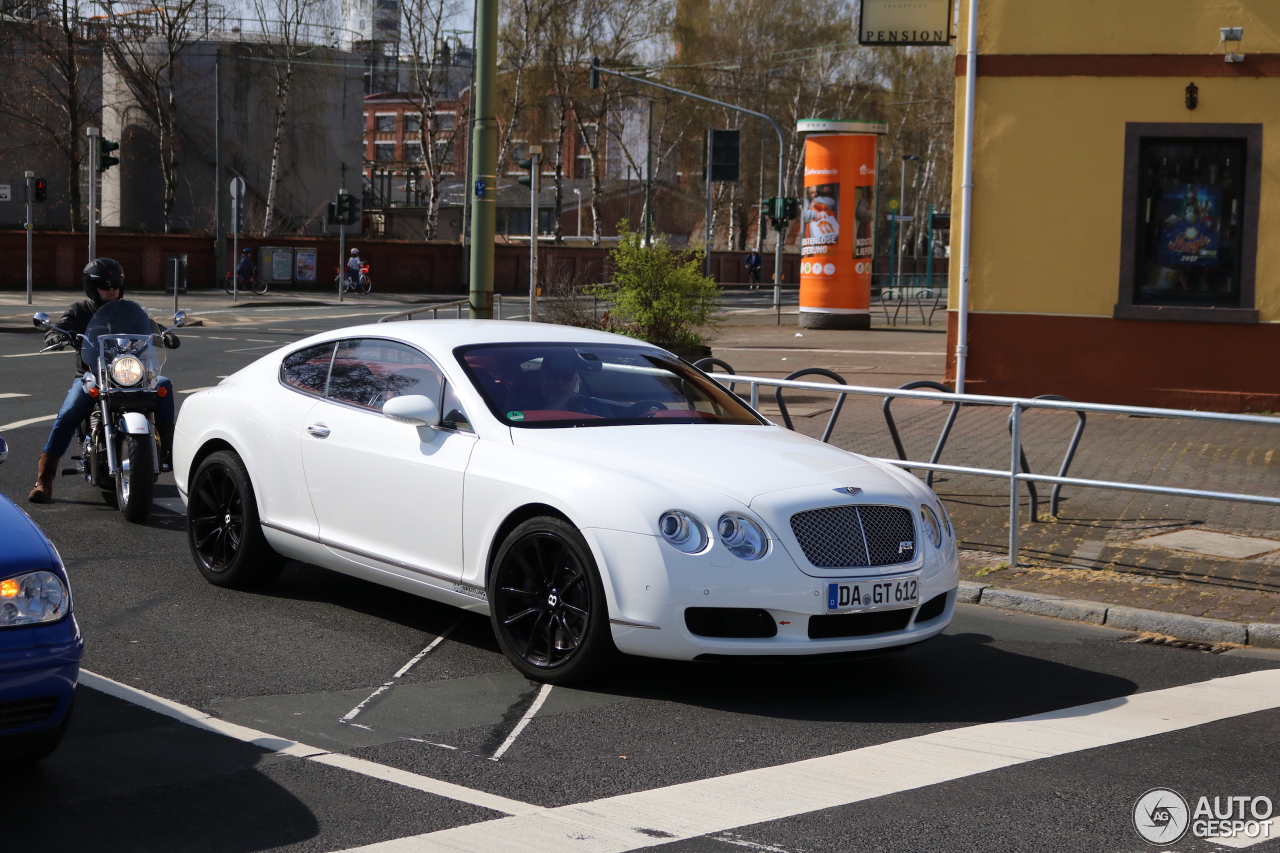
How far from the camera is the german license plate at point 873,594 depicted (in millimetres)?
5586

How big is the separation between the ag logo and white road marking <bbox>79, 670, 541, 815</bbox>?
1.81 m

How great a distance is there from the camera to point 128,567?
A: 26.1ft

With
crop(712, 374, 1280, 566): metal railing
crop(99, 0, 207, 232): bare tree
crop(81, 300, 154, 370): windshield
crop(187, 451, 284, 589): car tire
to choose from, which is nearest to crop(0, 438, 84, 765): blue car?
crop(187, 451, 284, 589): car tire

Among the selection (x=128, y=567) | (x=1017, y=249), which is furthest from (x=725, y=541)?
(x=1017, y=249)

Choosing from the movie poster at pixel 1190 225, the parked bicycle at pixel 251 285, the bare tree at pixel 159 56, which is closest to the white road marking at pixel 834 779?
the movie poster at pixel 1190 225

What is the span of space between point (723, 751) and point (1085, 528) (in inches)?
198

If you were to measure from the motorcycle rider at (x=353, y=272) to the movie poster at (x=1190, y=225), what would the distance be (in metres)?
39.3

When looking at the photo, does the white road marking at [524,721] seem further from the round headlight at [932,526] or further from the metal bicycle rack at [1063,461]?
the metal bicycle rack at [1063,461]

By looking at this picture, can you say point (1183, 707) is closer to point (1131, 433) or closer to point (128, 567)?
point (1131, 433)

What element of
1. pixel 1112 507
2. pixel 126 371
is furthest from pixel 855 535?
pixel 126 371

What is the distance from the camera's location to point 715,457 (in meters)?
5.98

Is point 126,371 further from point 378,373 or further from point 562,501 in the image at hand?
point 562,501

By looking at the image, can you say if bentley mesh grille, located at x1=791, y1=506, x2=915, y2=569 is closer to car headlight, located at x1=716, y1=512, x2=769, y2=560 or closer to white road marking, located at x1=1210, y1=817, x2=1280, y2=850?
car headlight, located at x1=716, y1=512, x2=769, y2=560

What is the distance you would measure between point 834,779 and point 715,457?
1.61 metres
